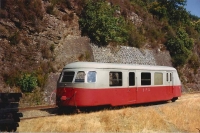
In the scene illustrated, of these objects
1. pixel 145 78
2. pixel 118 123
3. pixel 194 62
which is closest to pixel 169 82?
pixel 145 78

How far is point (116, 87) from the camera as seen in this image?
14180mm

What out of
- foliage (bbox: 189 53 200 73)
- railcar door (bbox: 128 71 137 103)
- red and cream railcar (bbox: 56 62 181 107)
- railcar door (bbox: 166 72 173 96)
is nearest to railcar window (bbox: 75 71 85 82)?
red and cream railcar (bbox: 56 62 181 107)

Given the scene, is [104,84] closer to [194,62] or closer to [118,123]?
[118,123]

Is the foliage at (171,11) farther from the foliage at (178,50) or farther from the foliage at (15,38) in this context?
the foliage at (15,38)

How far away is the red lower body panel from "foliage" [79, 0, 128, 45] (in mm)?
8919

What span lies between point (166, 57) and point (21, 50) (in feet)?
62.7

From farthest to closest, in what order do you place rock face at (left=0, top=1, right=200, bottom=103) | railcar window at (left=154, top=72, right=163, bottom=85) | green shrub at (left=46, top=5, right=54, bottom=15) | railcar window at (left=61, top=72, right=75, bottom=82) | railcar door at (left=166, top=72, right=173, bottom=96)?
green shrub at (left=46, top=5, right=54, bottom=15), railcar door at (left=166, top=72, right=173, bottom=96), rock face at (left=0, top=1, right=200, bottom=103), railcar window at (left=154, top=72, right=163, bottom=85), railcar window at (left=61, top=72, right=75, bottom=82)

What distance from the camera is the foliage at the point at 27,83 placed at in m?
17.1

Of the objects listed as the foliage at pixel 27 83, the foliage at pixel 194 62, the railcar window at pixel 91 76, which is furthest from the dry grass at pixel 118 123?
the foliage at pixel 194 62

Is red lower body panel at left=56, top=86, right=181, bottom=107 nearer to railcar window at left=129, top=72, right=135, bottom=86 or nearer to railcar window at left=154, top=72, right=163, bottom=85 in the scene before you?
railcar window at left=129, top=72, right=135, bottom=86

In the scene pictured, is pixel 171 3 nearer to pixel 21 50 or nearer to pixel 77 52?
pixel 77 52

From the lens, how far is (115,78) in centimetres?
1430

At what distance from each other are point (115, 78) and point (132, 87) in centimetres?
141

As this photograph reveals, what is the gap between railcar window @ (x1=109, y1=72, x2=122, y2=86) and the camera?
1407cm
